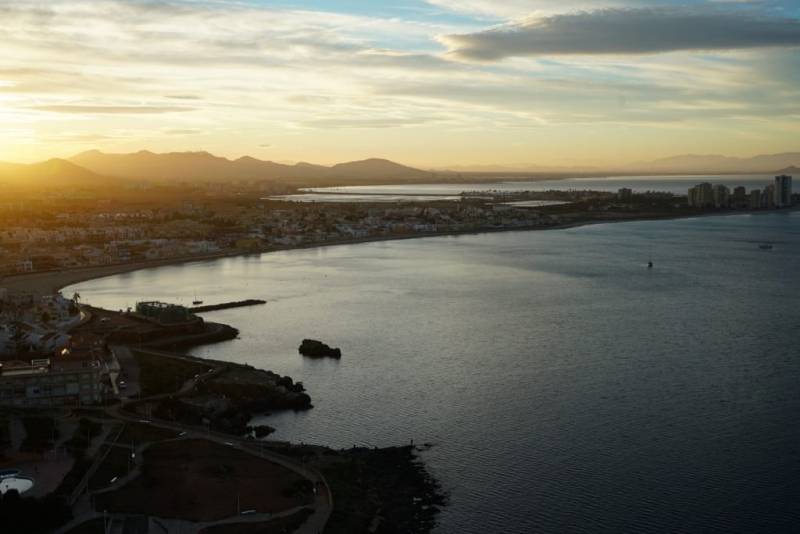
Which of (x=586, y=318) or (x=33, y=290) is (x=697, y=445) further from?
(x=33, y=290)

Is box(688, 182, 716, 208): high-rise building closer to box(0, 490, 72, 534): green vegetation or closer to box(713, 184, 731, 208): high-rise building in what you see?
box(713, 184, 731, 208): high-rise building

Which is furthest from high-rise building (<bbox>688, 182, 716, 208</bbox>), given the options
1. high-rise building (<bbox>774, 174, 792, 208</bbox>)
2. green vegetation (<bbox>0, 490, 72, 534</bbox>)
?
green vegetation (<bbox>0, 490, 72, 534</bbox>)

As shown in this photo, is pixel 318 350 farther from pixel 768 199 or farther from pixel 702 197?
pixel 768 199

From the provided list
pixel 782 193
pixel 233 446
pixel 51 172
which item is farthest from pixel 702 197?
pixel 51 172

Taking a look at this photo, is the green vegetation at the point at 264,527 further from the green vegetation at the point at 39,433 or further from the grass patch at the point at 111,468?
the green vegetation at the point at 39,433

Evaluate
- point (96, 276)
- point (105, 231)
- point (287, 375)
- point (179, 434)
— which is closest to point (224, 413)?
point (179, 434)
